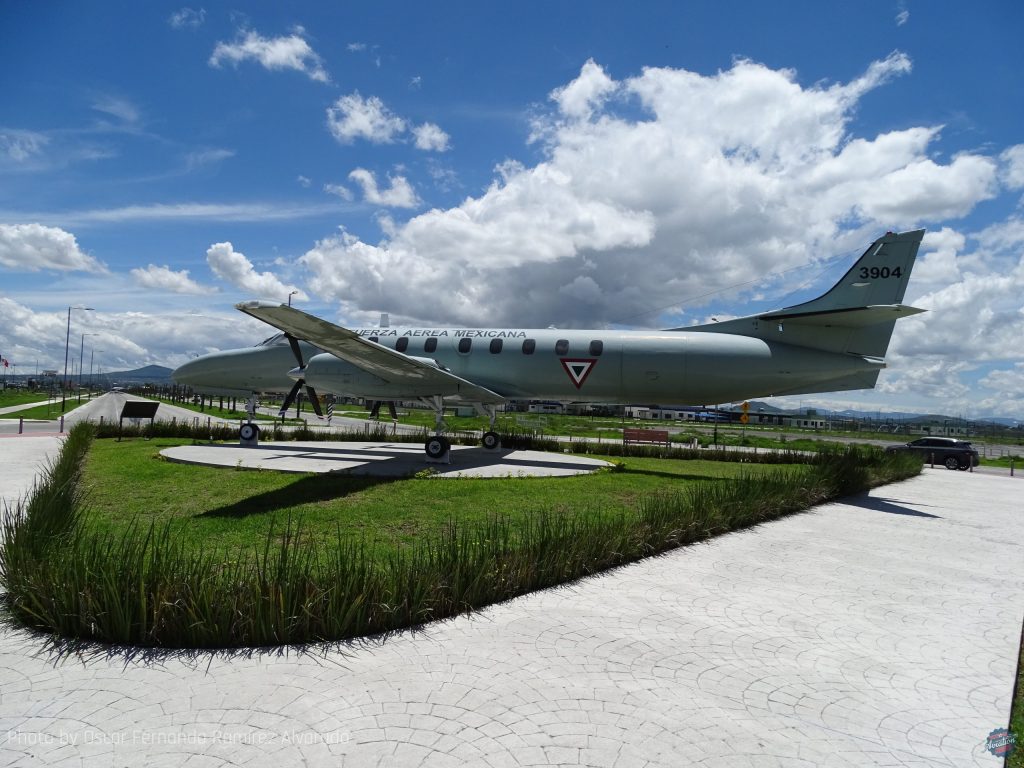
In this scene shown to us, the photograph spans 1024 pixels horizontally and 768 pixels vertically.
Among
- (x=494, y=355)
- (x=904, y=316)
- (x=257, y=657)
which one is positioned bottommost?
(x=257, y=657)

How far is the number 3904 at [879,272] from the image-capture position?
1499 cm

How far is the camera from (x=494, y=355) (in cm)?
1852

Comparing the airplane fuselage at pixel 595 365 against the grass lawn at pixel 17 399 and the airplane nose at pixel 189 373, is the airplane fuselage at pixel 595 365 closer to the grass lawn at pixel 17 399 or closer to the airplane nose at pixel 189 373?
the airplane nose at pixel 189 373

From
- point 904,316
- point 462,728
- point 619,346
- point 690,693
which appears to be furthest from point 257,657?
point 904,316

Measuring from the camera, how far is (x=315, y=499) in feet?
35.2

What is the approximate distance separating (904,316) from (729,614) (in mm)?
12330

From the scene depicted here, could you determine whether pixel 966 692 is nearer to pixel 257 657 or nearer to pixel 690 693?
pixel 690 693

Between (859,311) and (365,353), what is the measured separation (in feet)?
42.9

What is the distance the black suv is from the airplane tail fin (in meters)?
14.8

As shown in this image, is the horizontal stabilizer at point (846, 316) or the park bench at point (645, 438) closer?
the horizontal stabilizer at point (846, 316)

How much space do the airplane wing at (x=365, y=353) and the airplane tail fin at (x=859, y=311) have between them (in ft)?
29.1

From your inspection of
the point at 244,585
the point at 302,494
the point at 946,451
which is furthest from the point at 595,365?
the point at 946,451

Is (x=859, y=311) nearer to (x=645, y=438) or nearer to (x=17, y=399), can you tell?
(x=645, y=438)

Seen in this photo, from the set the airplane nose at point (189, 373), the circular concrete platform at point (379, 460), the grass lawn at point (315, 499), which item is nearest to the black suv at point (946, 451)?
the circular concrete platform at point (379, 460)
